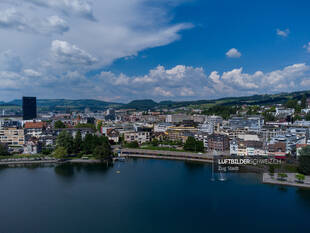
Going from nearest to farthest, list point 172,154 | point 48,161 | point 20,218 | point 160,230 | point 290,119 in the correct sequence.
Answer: point 160,230 < point 20,218 < point 48,161 < point 172,154 < point 290,119

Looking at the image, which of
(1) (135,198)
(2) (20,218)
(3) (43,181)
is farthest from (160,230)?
(3) (43,181)

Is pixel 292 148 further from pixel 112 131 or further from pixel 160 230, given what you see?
pixel 112 131

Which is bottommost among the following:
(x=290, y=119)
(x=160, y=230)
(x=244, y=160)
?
(x=160, y=230)

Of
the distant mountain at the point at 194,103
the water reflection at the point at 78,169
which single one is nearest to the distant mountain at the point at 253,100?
the distant mountain at the point at 194,103

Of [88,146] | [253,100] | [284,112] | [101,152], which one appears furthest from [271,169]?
[253,100]

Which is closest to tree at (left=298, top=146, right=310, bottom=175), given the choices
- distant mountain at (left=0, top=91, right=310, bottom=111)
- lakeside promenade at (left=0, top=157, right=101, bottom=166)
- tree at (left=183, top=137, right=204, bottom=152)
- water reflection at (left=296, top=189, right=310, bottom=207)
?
water reflection at (left=296, top=189, right=310, bottom=207)

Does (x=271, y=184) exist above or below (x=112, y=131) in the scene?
below
